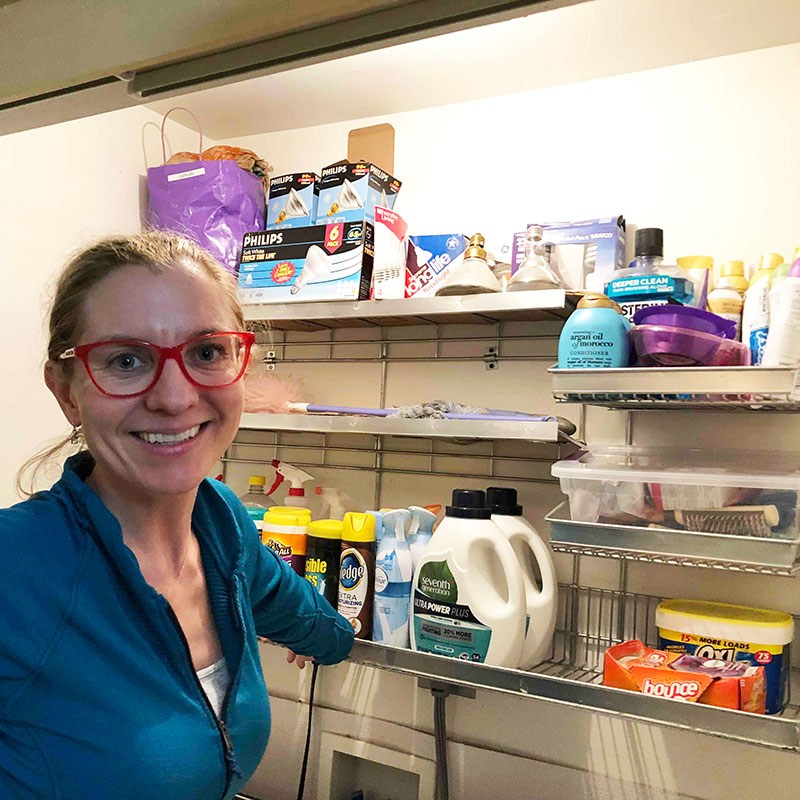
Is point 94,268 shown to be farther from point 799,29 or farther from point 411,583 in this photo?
point 799,29

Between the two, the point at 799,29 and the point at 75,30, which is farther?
the point at 799,29

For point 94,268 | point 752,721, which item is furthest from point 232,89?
point 752,721

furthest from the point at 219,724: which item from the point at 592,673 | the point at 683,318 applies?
the point at 683,318

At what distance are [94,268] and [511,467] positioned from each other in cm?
108

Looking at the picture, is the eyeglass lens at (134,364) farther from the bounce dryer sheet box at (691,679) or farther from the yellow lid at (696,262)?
the yellow lid at (696,262)

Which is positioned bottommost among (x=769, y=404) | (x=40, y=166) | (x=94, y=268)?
(x=769, y=404)

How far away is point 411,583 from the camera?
60.3 inches

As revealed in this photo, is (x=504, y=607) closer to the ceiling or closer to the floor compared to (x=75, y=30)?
closer to the floor

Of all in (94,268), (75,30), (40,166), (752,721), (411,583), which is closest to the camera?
(75,30)

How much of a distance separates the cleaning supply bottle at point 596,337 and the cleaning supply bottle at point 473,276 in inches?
10.7

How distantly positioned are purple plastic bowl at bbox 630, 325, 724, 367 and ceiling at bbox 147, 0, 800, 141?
692 millimetres

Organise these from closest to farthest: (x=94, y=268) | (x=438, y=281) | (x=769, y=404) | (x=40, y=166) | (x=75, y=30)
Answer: (x=75, y=30), (x=94, y=268), (x=769, y=404), (x=438, y=281), (x=40, y=166)

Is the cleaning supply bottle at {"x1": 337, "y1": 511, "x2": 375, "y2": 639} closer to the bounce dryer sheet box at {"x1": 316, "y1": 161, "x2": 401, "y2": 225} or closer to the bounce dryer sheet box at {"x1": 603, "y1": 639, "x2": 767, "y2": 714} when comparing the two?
the bounce dryer sheet box at {"x1": 603, "y1": 639, "x2": 767, "y2": 714}

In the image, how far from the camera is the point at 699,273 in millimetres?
1489
